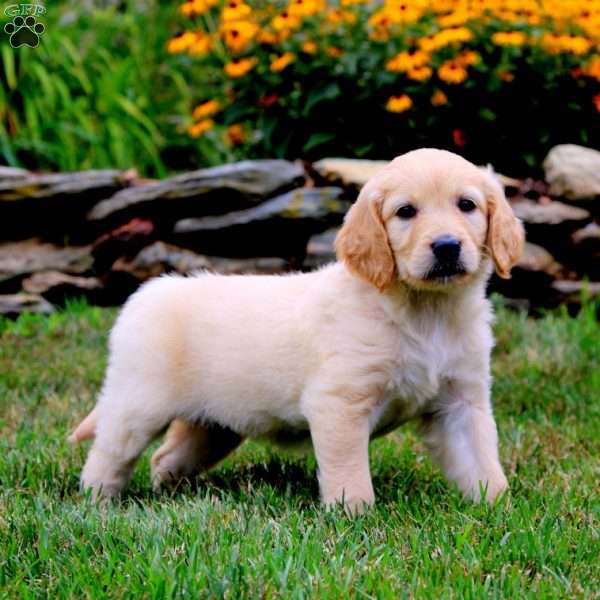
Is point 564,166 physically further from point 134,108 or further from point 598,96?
point 134,108

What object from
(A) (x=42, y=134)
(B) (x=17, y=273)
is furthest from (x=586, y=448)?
(A) (x=42, y=134)

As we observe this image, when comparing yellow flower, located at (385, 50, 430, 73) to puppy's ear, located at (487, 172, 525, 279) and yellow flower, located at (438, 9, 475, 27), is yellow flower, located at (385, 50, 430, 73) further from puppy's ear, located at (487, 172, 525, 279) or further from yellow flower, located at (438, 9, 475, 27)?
puppy's ear, located at (487, 172, 525, 279)

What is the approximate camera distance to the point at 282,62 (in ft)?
23.1

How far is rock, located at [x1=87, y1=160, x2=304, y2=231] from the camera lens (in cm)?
688

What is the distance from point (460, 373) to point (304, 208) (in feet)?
11.0

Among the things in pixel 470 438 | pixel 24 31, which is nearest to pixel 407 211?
pixel 470 438

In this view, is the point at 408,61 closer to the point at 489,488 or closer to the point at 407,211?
the point at 407,211

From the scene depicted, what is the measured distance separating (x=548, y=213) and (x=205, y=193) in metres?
2.13

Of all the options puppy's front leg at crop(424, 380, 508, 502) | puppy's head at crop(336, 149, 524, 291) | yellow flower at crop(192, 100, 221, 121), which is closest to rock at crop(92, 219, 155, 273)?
yellow flower at crop(192, 100, 221, 121)

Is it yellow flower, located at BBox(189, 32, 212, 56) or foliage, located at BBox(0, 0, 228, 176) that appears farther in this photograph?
foliage, located at BBox(0, 0, 228, 176)

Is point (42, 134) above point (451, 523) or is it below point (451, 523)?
above

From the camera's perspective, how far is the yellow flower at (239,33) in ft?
23.8

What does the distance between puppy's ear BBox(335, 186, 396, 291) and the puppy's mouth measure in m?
0.16

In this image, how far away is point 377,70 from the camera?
7.11 metres
